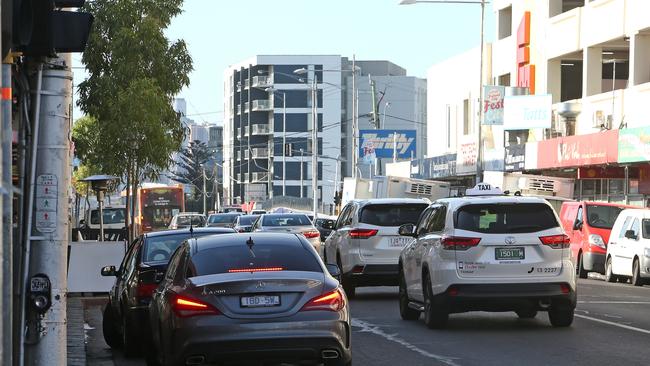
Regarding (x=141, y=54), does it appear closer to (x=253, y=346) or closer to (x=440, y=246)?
(x=440, y=246)

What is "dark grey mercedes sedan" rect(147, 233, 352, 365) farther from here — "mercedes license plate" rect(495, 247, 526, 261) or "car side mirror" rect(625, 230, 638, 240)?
"car side mirror" rect(625, 230, 638, 240)

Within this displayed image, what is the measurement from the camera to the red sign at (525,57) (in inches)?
2168

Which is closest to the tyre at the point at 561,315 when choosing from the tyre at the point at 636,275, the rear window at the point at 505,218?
the rear window at the point at 505,218

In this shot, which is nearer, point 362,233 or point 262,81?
point 362,233

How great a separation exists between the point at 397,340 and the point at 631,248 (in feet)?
55.2

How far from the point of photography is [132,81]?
33.4 m

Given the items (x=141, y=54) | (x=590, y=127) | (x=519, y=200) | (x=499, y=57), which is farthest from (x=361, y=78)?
(x=519, y=200)

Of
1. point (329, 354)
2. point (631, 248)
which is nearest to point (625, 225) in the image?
point (631, 248)

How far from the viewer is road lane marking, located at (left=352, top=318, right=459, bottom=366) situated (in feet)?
45.5

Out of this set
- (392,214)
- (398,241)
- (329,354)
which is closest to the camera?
(329,354)

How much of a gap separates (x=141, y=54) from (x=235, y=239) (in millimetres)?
22230

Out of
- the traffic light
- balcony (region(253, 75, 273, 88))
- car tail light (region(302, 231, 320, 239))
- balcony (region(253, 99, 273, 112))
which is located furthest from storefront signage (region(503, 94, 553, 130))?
balcony (region(253, 99, 273, 112))

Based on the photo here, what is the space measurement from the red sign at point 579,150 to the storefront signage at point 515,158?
7.20 feet

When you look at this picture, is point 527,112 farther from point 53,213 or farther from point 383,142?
point 53,213
